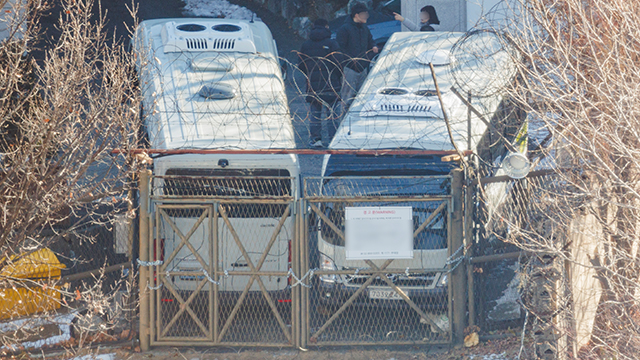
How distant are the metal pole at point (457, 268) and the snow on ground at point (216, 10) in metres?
17.4

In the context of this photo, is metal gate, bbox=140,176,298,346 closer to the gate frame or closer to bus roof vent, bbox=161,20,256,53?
the gate frame

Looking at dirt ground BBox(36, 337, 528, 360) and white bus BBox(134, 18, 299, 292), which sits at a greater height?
white bus BBox(134, 18, 299, 292)

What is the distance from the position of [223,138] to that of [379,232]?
2.57m

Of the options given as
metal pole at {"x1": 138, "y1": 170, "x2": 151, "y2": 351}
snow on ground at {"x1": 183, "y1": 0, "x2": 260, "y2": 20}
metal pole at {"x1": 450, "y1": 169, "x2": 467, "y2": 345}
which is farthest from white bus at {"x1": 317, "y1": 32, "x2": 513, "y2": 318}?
snow on ground at {"x1": 183, "y1": 0, "x2": 260, "y2": 20}

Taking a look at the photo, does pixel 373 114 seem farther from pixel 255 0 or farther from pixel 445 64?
pixel 255 0

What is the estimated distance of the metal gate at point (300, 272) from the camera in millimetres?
7000

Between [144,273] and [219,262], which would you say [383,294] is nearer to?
[219,262]

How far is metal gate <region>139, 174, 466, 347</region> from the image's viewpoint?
7000 mm

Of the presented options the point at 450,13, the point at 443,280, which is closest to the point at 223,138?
the point at 443,280

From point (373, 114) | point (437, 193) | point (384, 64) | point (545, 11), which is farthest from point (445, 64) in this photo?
point (545, 11)

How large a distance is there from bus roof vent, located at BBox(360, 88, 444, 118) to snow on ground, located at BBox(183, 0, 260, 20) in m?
15.3

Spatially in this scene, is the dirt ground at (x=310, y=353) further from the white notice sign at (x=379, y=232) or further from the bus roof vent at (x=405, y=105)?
the bus roof vent at (x=405, y=105)

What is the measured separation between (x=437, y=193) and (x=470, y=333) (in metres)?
1.70

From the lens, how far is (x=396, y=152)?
7.01 m
